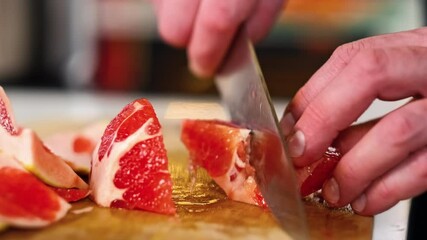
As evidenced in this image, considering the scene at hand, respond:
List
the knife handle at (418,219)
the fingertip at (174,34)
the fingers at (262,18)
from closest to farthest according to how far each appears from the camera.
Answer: the knife handle at (418,219) < the fingertip at (174,34) < the fingers at (262,18)

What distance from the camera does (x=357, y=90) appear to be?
44.0 inches

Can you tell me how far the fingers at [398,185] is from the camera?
1183 millimetres

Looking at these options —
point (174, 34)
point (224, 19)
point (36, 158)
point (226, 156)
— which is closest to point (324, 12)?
point (174, 34)

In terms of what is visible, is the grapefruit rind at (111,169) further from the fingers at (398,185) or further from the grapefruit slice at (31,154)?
the fingers at (398,185)

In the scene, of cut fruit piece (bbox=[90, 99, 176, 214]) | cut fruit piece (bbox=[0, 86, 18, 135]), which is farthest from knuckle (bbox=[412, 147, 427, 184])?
cut fruit piece (bbox=[0, 86, 18, 135])

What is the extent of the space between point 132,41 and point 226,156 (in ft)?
8.03

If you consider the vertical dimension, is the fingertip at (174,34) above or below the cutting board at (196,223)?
above

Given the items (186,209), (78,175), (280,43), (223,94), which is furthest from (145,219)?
(280,43)

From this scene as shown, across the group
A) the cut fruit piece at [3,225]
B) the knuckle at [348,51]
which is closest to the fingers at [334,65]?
the knuckle at [348,51]

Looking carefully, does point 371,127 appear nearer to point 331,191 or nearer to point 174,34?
point 331,191

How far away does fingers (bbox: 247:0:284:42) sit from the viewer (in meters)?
1.90

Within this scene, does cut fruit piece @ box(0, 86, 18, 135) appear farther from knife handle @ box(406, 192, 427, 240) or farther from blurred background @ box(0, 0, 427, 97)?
blurred background @ box(0, 0, 427, 97)

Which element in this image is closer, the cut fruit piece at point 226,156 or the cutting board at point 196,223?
the cutting board at point 196,223

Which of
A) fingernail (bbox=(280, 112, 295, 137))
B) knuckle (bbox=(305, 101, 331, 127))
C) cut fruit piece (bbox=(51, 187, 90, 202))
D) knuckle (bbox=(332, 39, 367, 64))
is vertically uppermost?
knuckle (bbox=(332, 39, 367, 64))
